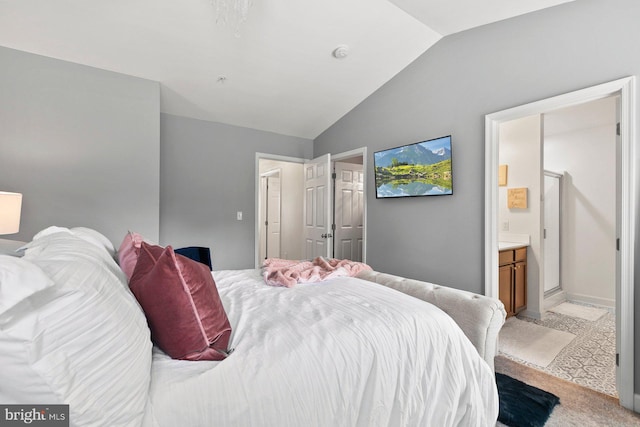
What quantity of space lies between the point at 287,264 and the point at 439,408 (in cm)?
143

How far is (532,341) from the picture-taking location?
9.36 feet

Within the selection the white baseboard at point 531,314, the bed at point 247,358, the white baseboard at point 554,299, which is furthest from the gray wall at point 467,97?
the white baseboard at point 554,299

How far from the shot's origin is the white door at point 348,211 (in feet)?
14.8

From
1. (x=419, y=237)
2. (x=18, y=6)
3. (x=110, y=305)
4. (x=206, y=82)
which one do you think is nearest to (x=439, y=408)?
(x=110, y=305)

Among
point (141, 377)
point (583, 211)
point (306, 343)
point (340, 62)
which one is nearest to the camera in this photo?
point (141, 377)

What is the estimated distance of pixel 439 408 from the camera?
4.20 ft

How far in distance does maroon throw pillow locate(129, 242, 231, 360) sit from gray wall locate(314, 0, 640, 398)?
2527 millimetres

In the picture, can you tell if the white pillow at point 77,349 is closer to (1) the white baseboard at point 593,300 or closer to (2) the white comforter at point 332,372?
(2) the white comforter at point 332,372

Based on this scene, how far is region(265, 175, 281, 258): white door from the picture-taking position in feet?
21.2

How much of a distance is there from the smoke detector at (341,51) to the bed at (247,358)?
2.44 m

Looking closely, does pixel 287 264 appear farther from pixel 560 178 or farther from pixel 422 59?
pixel 560 178

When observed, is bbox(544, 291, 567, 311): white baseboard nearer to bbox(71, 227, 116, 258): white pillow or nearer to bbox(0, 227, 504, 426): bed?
bbox(0, 227, 504, 426): bed

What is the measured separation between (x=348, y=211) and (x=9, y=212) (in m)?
3.76

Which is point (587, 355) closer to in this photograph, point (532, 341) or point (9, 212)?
point (532, 341)
